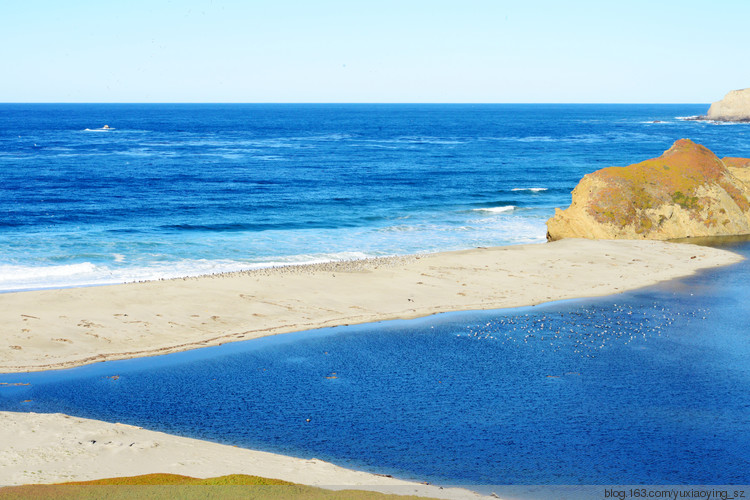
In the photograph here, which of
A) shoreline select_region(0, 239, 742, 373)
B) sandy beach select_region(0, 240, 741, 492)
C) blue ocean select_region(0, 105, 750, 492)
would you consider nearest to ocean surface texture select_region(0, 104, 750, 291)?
blue ocean select_region(0, 105, 750, 492)

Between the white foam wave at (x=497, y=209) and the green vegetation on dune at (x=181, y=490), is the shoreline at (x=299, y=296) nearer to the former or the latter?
the green vegetation on dune at (x=181, y=490)

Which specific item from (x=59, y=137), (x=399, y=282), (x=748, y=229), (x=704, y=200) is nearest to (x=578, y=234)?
(x=704, y=200)

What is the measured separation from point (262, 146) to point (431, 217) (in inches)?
2735

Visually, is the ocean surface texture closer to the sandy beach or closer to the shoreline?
the shoreline

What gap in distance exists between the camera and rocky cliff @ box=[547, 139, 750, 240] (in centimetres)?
4841

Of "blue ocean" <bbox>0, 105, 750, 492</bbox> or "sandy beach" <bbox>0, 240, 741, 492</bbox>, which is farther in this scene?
"blue ocean" <bbox>0, 105, 750, 492</bbox>

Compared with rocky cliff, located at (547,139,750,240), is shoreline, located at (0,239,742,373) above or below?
below

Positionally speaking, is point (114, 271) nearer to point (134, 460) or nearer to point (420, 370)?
point (420, 370)

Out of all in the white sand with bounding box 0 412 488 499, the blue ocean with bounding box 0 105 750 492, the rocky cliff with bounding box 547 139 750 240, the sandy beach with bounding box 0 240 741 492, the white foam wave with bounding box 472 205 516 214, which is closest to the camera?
the white sand with bounding box 0 412 488 499

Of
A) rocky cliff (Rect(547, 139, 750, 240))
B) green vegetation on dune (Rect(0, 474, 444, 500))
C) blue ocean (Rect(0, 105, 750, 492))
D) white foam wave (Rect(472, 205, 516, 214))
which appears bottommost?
blue ocean (Rect(0, 105, 750, 492))

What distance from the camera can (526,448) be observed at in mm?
17984

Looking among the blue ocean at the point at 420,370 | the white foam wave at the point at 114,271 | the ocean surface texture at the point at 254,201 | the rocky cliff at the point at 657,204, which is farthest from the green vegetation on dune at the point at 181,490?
the rocky cliff at the point at 657,204

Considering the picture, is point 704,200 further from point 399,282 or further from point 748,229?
point 399,282

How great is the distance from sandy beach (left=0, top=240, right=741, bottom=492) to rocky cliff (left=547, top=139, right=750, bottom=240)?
2.31 m
